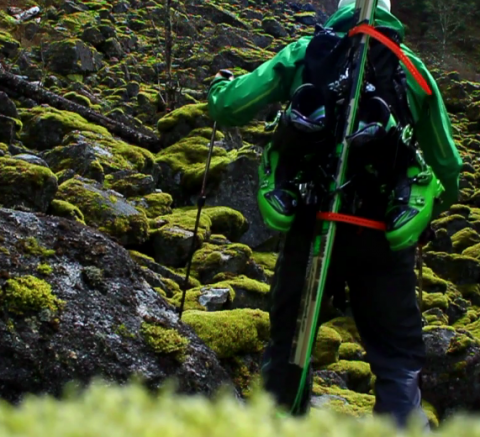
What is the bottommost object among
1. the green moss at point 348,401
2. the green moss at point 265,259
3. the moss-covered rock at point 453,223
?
the green moss at point 348,401

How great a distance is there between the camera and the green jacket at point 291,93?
3.53m

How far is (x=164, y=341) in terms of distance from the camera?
3.82 m

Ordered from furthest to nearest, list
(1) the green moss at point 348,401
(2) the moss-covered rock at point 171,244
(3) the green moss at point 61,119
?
1. (3) the green moss at point 61,119
2. (2) the moss-covered rock at point 171,244
3. (1) the green moss at point 348,401

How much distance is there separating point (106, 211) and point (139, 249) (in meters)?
1.02

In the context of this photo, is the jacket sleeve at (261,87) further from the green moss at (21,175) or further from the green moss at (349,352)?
the green moss at (349,352)

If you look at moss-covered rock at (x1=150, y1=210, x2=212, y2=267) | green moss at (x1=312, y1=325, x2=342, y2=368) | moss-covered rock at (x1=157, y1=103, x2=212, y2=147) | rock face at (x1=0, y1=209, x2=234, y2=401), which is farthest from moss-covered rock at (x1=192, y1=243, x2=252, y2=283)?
moss-covered rock at (x1=157, y1=103, x2=212, y2=147)

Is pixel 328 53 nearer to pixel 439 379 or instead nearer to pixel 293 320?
pixel 293 320

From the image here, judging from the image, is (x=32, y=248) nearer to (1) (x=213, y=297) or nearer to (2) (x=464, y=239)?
(1) (x=213, y=297)

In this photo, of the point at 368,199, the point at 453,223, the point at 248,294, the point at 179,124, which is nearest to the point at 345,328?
the point at 248,294

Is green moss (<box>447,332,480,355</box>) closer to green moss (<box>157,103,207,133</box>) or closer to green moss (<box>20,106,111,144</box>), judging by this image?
green moss (<box>20,106,111,144</box>)

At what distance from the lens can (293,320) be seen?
3.58 m

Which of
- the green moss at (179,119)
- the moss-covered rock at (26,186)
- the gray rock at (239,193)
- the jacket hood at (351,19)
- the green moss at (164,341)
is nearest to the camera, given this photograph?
the jacket hood at (351,19)

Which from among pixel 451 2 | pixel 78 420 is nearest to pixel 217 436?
pixel 78 420

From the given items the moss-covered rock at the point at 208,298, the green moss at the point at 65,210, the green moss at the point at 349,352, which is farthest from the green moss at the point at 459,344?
the green moss at the point at 65,210
